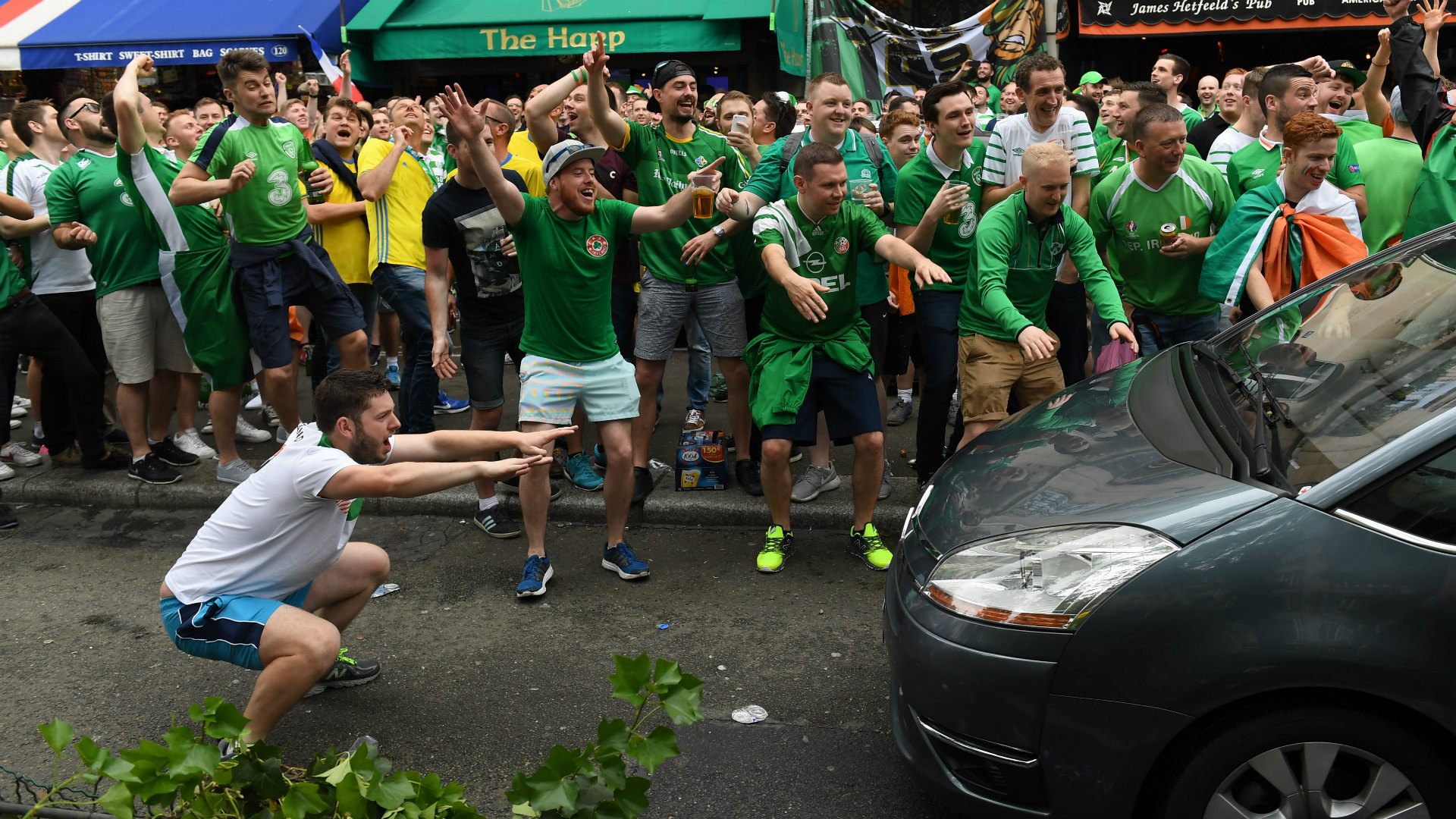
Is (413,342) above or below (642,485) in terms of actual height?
above

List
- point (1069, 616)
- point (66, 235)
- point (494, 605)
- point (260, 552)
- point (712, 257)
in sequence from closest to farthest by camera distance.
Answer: point (1069, 616) < point (260, 552) < point (494, 605) < point (712, 257) < point (66, 235)

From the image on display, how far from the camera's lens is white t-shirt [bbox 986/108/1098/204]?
5770mm

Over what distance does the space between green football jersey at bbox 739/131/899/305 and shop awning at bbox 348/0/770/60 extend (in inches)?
346

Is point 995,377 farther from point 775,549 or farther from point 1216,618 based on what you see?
point 1216,618

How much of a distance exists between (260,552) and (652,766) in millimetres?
1738

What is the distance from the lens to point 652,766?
7.87 feet

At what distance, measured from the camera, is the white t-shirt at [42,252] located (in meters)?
6.64

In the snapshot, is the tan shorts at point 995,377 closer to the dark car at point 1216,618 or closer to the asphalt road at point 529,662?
the asphalt road at point 529,662

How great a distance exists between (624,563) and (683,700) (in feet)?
8.59

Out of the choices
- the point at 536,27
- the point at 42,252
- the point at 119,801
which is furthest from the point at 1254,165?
the point at 536,27

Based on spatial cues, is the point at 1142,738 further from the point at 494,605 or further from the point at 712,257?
the point at 712,257

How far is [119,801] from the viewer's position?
2.29 metres

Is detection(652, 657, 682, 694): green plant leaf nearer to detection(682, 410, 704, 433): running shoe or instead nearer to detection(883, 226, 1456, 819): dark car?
detection(883, 226, 1456, 819): dark car

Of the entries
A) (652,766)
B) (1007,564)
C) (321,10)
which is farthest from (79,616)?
(321,10)
